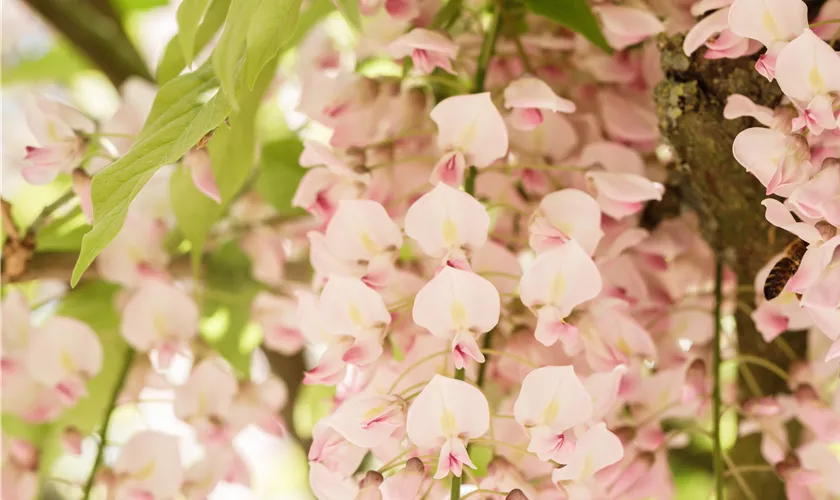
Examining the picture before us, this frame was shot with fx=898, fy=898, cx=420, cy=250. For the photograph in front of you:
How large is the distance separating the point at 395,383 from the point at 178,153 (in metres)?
0.12

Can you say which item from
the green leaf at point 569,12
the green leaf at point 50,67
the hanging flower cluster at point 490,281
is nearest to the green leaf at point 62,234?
the hanging flower cluster at point 490,281

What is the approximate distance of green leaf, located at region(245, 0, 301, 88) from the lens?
0.27 meters

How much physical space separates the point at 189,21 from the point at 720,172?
0.21m

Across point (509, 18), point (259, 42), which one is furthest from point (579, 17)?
point (259, 42)

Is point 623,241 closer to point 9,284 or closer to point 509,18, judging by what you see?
point 509,18

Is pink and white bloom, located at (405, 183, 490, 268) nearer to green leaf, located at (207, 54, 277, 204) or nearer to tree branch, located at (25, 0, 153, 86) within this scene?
green leaf, located at (207, 54, 277, 204)

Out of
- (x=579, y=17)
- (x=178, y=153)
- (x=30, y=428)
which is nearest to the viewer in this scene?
(x=178, y=153)

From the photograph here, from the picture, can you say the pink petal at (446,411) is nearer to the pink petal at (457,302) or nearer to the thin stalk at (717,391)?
the pink petal at (457,302)

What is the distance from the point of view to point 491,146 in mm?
317

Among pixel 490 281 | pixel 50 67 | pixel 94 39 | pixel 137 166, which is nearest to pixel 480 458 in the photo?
pixel 490 281

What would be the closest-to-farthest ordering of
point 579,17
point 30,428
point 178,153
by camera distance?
point 178,153 < point 579,17 < point 30,428

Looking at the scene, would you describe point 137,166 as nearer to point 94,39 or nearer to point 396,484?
point 396,484

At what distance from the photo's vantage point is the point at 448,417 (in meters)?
0.28

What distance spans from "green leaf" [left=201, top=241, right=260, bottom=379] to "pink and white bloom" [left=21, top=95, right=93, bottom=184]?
0.53 ft
